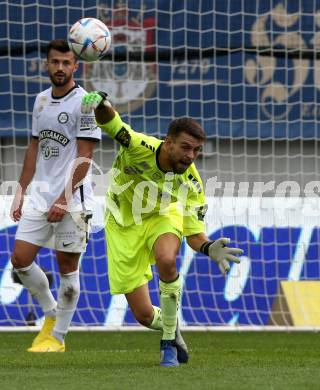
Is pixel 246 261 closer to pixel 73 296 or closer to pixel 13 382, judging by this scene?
pixel 73 296

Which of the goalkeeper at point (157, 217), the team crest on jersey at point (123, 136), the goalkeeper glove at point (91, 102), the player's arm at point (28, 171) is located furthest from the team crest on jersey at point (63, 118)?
the goalkeeper glove at point (91, 102)

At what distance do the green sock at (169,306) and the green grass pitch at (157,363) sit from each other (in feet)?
0.69

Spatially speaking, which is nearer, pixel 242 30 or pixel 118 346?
pixel 118 346

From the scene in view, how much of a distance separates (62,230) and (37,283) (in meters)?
0.48

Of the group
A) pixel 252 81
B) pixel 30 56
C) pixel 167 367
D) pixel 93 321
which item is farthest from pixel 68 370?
pixel 252 81

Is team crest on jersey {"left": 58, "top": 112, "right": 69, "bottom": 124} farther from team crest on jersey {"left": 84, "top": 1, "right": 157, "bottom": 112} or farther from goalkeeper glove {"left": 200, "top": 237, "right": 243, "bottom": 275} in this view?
team crest on jersey {"left": 84, "top": 1, "right": 157, "bottom": 112}

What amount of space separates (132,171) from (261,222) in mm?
3965

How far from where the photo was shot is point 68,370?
6020mm

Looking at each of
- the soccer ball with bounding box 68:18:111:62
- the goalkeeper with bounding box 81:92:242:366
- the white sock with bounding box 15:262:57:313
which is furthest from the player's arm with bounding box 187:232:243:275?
the white sock with bounding box 15:262:57:313

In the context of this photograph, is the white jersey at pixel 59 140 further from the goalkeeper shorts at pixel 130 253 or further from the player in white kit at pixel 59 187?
the goalkeeper shorts at pixel 130 253

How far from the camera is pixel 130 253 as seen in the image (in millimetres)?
6562

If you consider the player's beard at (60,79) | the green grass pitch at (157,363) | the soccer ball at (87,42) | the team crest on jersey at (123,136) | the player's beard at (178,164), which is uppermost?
the soccer ball at (87,42)

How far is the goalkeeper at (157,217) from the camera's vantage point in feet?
20.1

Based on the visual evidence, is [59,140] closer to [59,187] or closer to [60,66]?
[59,187]
